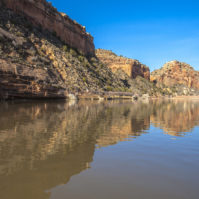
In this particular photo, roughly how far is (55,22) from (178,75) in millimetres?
128726

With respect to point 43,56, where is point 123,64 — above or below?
above

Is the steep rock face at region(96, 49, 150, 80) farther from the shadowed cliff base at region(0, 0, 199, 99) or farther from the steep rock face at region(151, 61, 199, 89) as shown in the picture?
the steep rock face at region(151, 61, 199, 89)

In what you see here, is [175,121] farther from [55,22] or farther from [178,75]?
[178,75]

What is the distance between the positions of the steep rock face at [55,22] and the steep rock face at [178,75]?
95.0 metres

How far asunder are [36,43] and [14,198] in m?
43.6

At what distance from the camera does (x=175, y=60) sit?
6447 inches

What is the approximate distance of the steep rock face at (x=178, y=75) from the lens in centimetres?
15045

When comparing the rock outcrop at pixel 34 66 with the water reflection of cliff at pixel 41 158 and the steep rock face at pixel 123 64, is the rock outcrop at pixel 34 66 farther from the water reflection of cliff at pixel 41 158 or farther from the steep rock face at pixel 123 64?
the steep rock face at pixel 123 64

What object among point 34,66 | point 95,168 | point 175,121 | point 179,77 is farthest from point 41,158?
point 179,77

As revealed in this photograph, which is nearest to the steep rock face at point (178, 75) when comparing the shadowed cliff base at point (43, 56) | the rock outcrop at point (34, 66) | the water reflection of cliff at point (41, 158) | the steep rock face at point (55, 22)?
the steep rock face at point (55, 22)

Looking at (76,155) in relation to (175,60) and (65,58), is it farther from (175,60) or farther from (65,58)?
Result: (175,60)

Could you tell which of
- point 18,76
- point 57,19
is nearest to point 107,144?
point 18,76

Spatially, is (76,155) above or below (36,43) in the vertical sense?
below

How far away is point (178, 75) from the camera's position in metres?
158
